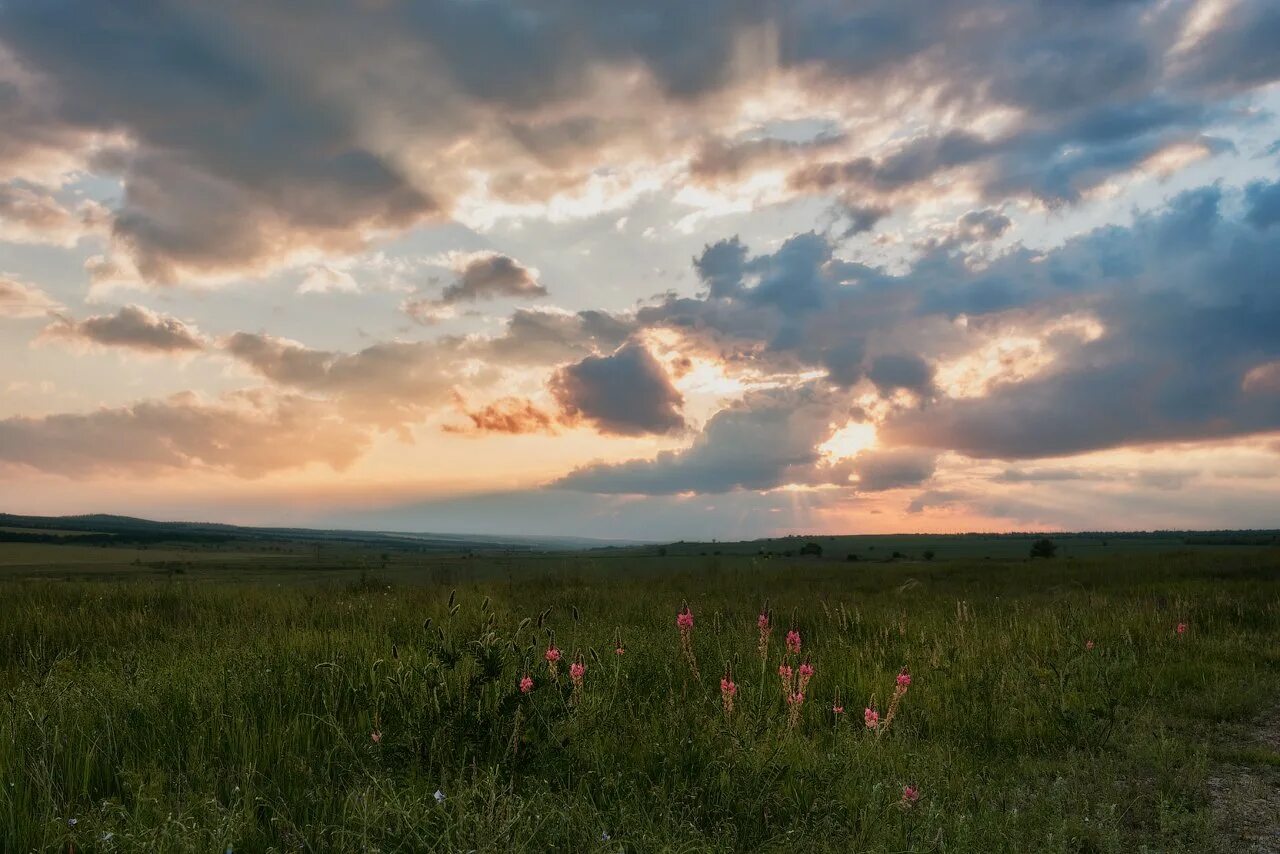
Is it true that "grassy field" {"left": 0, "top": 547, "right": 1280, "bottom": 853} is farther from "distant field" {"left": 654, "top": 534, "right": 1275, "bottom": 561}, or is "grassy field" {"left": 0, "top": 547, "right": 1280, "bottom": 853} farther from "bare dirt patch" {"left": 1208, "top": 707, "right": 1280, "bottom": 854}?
"distant field" {"left": 654, "top": 534, "right": 1275, "bottom": 561}

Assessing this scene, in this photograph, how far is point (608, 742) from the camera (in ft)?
15.2

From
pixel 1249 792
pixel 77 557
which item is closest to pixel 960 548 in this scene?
pixel 77 557

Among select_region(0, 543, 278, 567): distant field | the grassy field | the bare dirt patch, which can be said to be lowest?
select_region(0, 543, 278, 567): distant field

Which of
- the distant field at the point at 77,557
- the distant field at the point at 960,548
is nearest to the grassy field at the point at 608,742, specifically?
the distant field at the point at 960,548

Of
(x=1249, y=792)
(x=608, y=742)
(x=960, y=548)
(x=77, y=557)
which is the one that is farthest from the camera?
(x=960, y=548)

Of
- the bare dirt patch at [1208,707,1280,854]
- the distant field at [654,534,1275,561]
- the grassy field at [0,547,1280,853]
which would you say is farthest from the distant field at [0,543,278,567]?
the bare dirt patch at [1208,707,1280,854]

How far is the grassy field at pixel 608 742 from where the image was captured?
3523 millimetres

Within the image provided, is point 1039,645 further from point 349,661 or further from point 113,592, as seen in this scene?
point 113,592

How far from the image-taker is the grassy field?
352cm

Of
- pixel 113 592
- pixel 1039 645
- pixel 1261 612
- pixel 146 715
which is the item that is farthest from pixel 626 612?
pixel 1261 612

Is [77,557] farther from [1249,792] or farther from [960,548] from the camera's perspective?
[960,548]

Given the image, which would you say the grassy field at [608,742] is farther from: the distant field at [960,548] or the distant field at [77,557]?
the distant field at [77,557]

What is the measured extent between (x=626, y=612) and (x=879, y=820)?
7887mm

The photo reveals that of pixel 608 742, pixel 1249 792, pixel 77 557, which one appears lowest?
pixel 77 557
